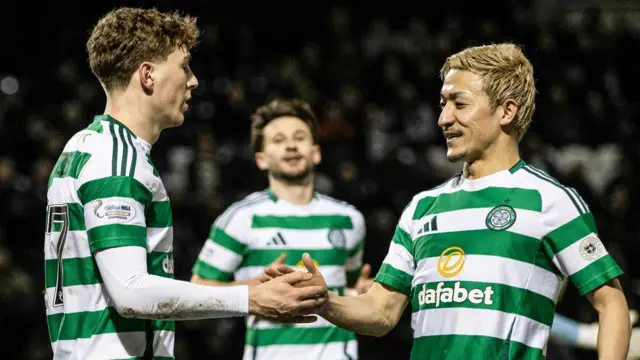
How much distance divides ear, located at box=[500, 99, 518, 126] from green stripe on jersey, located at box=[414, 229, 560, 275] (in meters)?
0.39

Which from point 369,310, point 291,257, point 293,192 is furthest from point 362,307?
point 293,192

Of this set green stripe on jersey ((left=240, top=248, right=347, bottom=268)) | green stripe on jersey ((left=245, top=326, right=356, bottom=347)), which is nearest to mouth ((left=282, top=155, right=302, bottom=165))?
green stripe on jersey ((left=240, top=248, right=347, bottom=268))

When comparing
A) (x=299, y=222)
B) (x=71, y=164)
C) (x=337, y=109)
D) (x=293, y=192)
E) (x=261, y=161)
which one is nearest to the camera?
(x=71, y=164)

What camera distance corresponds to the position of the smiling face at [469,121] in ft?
10.3

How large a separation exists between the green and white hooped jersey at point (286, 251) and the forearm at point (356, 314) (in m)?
1.59

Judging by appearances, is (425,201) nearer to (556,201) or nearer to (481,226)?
(481,226)

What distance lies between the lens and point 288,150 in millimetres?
5207

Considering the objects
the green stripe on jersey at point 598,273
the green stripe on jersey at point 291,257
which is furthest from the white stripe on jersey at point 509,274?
the green stripe on jersey at point 291,257

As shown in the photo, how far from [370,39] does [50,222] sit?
8024 mm

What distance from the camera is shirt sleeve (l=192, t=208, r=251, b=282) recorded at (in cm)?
499

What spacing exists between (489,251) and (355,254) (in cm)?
224

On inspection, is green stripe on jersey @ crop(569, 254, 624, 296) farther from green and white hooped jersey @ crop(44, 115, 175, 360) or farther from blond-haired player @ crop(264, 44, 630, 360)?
green and white hooped jersey @ crop(44, 115, 175, 360)

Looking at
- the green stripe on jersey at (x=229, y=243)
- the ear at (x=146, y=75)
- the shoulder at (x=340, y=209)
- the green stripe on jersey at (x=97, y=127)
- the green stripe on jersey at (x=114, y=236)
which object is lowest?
the green stripe on jersey at (x=114, y=236)

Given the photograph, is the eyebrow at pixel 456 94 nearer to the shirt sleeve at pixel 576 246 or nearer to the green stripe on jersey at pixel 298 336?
the shirt sleeve at pixel 576 246
